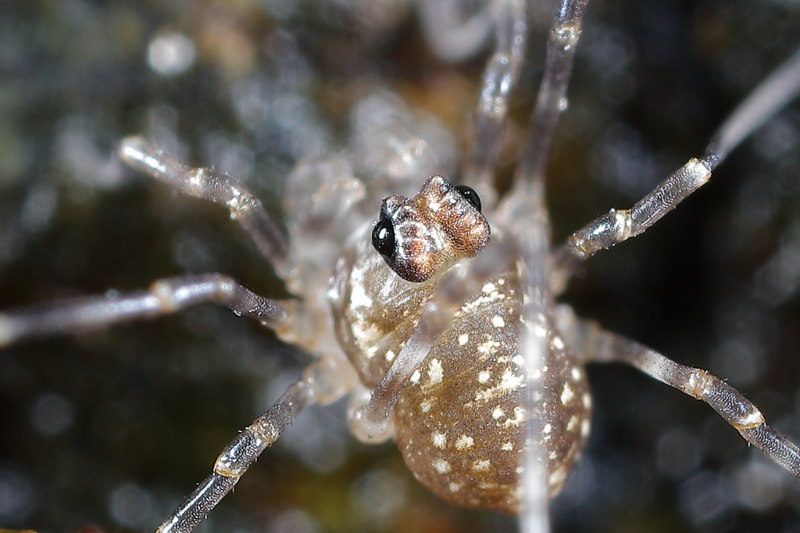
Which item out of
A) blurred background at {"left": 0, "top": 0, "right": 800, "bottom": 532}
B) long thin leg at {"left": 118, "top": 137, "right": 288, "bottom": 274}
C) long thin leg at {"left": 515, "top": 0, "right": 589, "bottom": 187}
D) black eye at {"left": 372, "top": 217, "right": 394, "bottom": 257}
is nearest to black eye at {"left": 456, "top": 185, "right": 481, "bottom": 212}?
black eye at {"left": 372, "top": 217, "right": 394, "bottom": 257}

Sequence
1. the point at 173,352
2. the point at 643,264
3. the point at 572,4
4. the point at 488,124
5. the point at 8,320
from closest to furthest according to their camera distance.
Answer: the point at 8,320 < the point at 572,4 < the point at 488,124 < the point at 173,352 < the point at 643,264

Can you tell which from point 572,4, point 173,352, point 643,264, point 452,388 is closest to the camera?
point 452,388

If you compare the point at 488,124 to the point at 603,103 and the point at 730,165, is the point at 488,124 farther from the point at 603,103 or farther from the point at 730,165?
the point at 730,165

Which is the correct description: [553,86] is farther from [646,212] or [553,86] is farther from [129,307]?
[129,307]

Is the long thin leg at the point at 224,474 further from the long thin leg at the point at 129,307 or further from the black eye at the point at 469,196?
the black eye at the point at 469,196

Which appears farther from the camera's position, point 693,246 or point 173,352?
point 693,246

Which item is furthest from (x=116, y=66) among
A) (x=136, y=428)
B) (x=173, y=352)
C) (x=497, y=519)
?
(x=497, y=519)

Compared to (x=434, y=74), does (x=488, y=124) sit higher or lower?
lower
